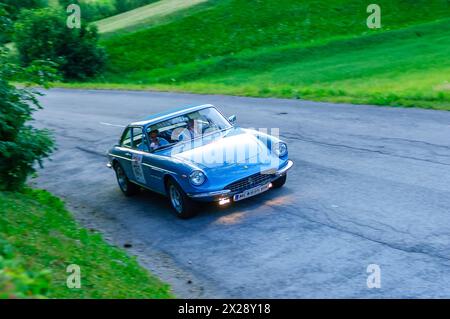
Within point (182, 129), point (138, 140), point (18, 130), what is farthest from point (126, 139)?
point (18, 130)

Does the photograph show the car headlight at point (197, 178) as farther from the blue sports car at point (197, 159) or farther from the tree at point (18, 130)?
the tree at point (18, 130)

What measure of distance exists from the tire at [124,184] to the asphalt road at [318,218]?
174 millimetres

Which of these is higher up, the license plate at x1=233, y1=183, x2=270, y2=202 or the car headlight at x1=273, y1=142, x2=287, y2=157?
the car headlight at x1=273, y1=142, x2=287, y2=157

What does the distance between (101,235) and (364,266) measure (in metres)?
4.70

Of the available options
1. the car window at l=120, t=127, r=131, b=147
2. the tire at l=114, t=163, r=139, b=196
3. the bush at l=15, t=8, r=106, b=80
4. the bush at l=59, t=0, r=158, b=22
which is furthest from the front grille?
the bush at l=59, t=0, r=158, b=22

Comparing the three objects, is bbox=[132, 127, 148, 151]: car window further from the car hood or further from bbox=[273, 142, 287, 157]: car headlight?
bbox=[273, 142, 287, 157]: car headlight

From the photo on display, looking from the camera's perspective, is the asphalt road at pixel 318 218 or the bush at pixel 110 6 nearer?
the asphalt road at pixel 318 218

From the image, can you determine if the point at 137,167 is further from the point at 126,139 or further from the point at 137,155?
the point at 126,139

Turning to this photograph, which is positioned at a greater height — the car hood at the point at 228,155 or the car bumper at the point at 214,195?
the car hood at the point at 228,155

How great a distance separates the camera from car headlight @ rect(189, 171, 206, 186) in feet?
33.8

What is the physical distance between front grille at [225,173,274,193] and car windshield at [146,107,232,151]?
1.62 metres

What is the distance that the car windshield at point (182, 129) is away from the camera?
38.3ft

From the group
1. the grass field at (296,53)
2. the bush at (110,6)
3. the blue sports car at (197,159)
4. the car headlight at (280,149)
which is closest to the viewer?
the blue sports car at (197,159)

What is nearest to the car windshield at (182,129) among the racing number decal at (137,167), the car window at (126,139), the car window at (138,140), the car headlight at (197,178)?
the car window at (138,140)
